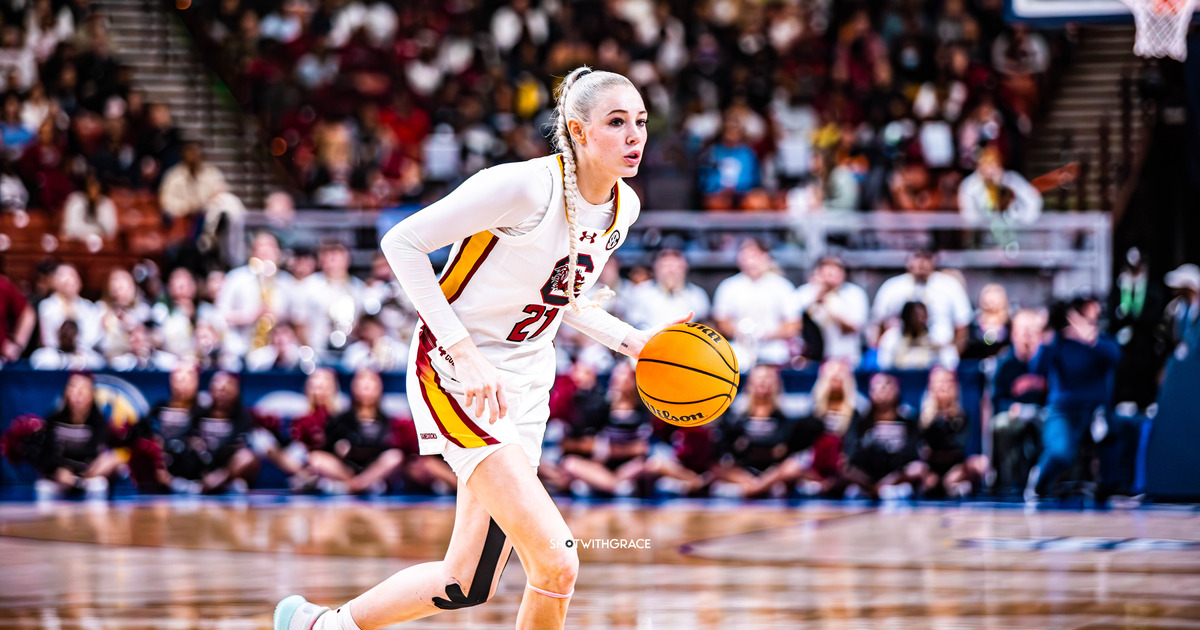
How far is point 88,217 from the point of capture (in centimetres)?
1525

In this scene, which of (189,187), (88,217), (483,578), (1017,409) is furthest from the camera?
(189,187)

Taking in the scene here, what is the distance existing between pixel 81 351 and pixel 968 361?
7.61 metres

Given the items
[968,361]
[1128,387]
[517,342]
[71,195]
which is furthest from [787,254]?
[517,342]

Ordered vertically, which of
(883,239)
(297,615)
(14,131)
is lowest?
(297,615)

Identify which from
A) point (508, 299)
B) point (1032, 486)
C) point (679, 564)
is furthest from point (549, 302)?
point (1032, 486)

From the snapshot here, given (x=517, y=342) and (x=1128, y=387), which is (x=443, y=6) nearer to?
(x=1128, y=387)

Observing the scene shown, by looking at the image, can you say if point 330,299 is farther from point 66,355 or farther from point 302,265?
point 66,355

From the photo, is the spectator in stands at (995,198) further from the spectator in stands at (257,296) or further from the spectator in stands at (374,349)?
the spectator in stands at (257,296)

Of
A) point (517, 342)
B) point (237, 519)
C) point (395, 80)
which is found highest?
point (395, 80)

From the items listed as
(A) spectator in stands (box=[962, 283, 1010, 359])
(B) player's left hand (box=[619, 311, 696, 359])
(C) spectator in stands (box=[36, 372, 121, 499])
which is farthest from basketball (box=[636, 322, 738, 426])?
(C) spectator in stands (box=[36, 372, 121, 499])

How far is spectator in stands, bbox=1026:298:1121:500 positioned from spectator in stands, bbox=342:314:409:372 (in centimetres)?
533

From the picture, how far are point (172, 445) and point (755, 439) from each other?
4.83 metres

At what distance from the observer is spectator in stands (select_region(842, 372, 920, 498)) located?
11141mm

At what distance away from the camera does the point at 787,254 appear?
14328 mm
